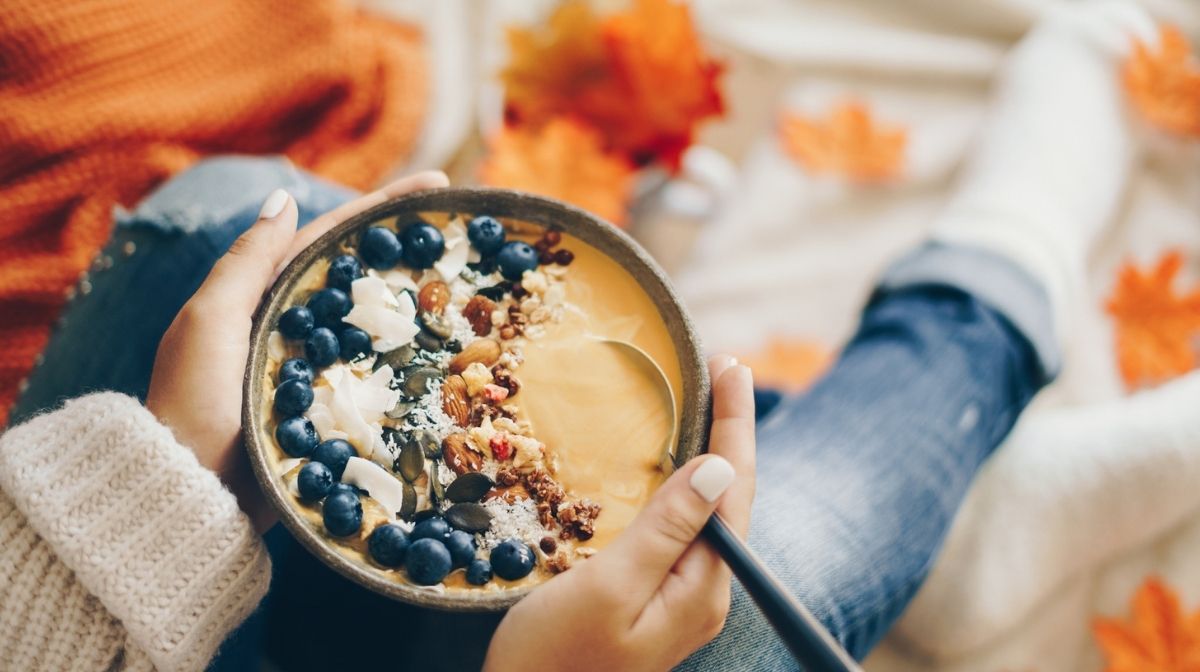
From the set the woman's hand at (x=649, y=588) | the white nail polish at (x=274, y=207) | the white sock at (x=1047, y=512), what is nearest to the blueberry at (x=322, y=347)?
the white nail polish at (x=274, y=207)

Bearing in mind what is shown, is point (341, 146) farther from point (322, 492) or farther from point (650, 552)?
point (650, 552)

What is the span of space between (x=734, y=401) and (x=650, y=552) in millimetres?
115

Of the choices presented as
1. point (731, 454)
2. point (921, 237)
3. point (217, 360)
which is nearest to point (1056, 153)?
point (921, 237)

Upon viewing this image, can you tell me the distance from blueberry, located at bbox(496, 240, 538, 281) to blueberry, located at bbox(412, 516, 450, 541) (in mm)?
182

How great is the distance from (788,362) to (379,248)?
0.74 metres

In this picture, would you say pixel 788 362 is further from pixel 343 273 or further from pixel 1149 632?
pixel 343 273

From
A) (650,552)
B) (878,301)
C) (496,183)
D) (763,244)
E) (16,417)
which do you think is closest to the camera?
(650,552)

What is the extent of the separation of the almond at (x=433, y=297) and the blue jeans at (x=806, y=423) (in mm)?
241

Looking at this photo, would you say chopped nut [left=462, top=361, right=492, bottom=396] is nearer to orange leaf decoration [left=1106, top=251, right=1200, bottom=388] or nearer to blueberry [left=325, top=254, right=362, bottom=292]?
blueberry [left=325, top=254, right=362, bottom=292]

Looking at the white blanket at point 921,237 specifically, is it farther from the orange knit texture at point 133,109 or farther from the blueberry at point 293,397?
the blueberry at point 293,397

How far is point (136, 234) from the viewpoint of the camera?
77 centimetres

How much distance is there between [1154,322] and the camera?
3.94ft

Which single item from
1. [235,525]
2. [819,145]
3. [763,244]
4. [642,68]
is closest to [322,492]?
[235,525]

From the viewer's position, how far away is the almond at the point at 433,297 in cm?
61
